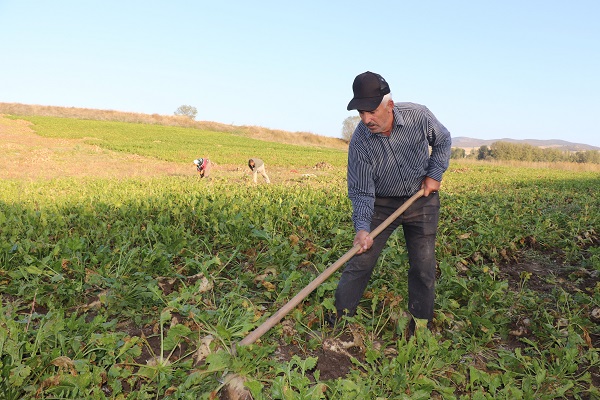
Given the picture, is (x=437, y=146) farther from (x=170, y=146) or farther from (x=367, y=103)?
(x=170, y=146)

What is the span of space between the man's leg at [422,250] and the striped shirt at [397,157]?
0.55 ft

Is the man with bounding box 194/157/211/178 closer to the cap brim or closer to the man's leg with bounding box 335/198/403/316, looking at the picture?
the man's leg with bounding box 335/198/403/316

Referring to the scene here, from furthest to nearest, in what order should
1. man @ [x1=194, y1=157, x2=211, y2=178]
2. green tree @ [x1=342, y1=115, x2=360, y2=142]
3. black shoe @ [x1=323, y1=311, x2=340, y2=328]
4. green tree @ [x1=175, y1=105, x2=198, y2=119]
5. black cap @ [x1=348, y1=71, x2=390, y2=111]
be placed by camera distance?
green tree @ [x1=175, y1=105, x2=198, y2=119] → green tree @ [x1=342, y1=115, x2=360, y2=142] → man @ [x1=194, y1=157, x2=211, y2=178] → black shoe @ [x1=323, y1=311, x2=340, y2=328] → black cap @ [x1=348, y1=71, x2=390, y2=111]

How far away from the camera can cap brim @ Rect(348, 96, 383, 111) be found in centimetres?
304

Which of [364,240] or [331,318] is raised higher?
[364,240]

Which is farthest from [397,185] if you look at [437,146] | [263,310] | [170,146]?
[170,146]

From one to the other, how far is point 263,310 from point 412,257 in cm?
123

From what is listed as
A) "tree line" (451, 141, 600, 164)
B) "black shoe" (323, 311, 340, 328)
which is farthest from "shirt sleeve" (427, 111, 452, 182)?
"tree line" (451, 141, 600, 164)

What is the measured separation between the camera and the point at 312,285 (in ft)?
9.91

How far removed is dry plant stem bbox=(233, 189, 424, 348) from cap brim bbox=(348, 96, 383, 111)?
2.60 feet

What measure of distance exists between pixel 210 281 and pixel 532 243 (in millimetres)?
4712

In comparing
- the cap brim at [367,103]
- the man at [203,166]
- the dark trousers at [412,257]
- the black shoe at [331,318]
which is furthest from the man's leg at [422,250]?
the man at [203,166]

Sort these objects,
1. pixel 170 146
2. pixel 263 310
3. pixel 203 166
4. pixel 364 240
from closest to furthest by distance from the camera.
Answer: pixel 364 240
pixel 263 310
pixel 203 166
pixel 170 146

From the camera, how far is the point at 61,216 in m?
6.15
